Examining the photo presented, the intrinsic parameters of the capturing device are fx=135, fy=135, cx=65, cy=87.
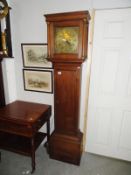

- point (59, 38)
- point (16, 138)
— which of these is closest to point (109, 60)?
point (59, 38)

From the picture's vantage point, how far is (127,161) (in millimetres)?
2012

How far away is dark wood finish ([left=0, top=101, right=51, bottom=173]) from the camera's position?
164cm

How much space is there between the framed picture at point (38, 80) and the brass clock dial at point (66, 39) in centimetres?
49

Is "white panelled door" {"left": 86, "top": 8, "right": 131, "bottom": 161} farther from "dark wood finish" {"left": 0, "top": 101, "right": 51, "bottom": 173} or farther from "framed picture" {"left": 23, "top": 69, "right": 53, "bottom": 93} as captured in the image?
"dark wood finish" {"left": 0, "top": 101, "right": 51, "bottom": 173}

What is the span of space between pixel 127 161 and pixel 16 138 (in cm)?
170

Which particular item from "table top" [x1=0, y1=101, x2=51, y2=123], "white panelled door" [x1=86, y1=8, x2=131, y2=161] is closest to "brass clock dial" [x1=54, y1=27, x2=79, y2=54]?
"white panelled door" [x1=86, y1=8, x2=131, y2=161]

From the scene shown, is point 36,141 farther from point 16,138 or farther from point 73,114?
point 73,114

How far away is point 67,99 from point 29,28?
1.15 m

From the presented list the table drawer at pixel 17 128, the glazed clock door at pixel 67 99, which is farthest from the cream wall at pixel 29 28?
the table drawer at pixel 17 128

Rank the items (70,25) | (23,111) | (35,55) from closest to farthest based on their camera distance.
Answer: (70,25), (23,111), (35,55)

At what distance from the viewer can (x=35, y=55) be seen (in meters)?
1.98

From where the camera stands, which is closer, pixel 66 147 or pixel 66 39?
pixel 66 39

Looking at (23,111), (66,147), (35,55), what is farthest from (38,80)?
(66,147)

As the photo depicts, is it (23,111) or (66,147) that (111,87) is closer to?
(66,147)
